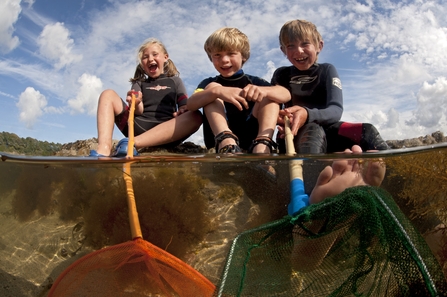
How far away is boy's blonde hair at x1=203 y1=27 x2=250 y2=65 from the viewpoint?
5324mm

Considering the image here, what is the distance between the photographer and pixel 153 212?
11.1 ft

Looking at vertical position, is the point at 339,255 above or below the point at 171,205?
below

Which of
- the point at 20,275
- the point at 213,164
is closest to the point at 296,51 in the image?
the point at 213,164

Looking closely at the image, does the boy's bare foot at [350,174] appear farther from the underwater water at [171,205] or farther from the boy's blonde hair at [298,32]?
the boy's blonde hair at [298,32]

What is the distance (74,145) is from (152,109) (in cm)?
238

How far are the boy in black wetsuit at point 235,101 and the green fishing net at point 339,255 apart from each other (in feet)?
5.58

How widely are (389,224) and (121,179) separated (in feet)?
7.92

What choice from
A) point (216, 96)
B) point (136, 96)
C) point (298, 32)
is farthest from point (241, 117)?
point (136, 96)

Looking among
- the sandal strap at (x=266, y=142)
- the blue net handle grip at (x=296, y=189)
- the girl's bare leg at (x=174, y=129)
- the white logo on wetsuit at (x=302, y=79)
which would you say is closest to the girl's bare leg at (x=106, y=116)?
the girl's bare leg at (x=174, y=129)

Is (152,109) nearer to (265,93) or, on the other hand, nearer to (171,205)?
(265,93)

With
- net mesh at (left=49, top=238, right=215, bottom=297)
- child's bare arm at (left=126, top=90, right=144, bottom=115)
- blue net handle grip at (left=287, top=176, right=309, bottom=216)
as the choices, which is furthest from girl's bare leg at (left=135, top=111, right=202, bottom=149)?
net mesh at (left=49, top=238, right=215, bottom=297)

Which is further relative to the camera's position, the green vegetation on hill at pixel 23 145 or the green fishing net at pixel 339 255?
the green vegetation on hill at pixel 23 145

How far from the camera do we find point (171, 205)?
3396 mm

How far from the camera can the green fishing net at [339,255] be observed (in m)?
2.21
